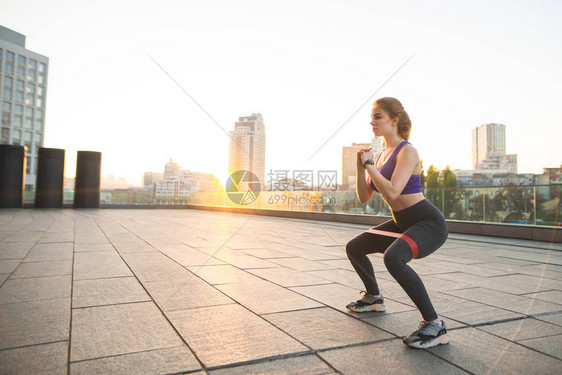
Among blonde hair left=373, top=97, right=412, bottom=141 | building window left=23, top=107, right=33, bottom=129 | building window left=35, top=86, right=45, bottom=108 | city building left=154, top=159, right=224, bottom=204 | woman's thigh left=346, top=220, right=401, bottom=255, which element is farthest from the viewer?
city building left=154, top=159, right=224, bottom=204

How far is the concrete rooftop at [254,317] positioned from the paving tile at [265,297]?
18mm

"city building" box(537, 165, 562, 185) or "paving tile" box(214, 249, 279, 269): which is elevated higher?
"city building" box(537, 165, 562, 185)

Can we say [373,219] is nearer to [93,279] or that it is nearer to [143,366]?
[93,279]

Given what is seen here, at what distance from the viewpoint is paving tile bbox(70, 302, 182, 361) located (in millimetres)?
2400

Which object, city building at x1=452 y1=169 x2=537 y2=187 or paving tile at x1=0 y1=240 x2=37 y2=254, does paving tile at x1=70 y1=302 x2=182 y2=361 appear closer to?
paving tile at x1=0 y1=240 x2=37 y2=254

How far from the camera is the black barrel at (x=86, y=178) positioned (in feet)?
78.6

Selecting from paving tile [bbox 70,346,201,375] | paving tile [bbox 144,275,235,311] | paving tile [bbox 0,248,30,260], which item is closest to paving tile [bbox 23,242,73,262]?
paving tile [bbox 0,248,30,260]

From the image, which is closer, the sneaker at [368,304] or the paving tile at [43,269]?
the sneaker at [368,304]

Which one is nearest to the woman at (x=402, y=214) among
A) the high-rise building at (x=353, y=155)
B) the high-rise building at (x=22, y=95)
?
the high-rise building at (x=353, y=155)

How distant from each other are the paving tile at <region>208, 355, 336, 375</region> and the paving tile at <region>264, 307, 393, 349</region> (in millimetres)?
242

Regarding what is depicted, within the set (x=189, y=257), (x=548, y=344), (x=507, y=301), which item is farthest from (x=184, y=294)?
(x=507, y=301)

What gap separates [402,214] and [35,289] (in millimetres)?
3532

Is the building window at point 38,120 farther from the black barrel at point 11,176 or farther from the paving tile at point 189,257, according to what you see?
the paving tile at point 189,257

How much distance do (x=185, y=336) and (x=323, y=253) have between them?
458cm
